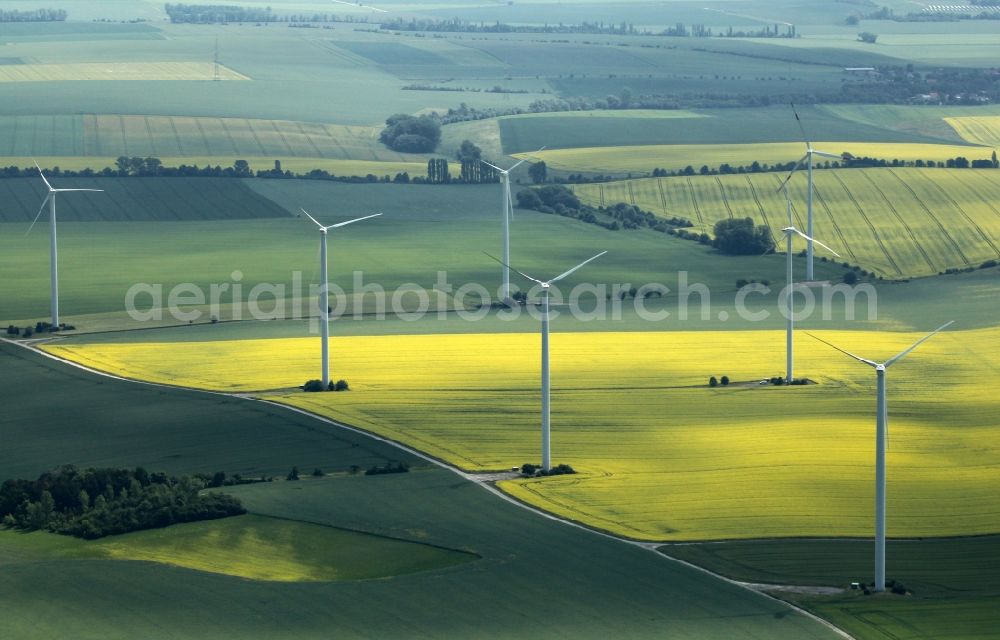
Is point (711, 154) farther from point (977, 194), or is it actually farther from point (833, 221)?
point (833, 221)

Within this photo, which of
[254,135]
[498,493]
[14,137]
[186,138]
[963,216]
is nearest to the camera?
[498,493]

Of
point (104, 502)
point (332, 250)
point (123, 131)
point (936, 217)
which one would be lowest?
point (104, 502)

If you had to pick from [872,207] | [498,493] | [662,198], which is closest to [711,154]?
[662,198]

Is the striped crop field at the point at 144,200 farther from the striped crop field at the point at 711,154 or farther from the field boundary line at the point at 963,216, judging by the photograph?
the field boundary line at the point at 963,216

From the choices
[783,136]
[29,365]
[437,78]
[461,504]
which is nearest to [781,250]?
[783,136]

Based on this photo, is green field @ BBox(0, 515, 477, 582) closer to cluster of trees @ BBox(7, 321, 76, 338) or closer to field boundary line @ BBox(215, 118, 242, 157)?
cluster of trees @ BBox(7, 321, 76, 338)

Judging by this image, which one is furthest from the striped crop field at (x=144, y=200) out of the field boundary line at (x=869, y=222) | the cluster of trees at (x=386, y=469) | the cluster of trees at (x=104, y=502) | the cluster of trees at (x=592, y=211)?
the cluster of trees at (x=104, y=502)

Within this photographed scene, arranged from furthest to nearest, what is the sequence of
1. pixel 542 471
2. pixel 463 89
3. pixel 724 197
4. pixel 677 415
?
pixel 463 89 → pixel 724 197 → pixel 677 415 → pixel 542 471
